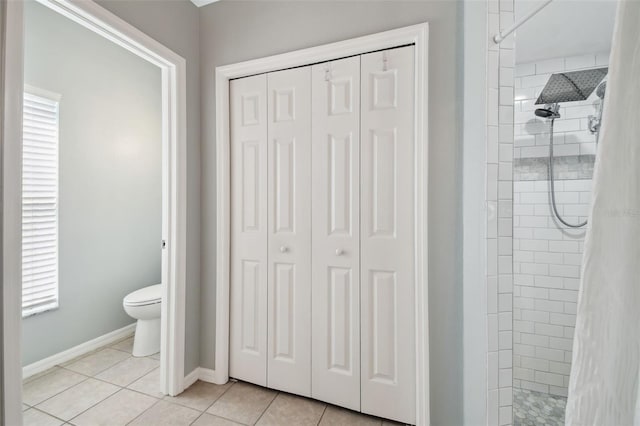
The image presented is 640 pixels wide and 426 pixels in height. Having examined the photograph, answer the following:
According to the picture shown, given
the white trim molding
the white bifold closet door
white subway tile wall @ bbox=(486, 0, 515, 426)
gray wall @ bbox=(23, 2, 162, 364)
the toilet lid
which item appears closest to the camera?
the white trim molding

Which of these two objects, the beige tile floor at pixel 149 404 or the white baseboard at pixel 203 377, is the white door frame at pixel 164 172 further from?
the beige tile floor at pixel 149 404

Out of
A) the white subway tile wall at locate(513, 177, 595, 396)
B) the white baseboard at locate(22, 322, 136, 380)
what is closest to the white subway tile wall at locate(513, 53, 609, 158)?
the white subway tile wall at locate(513, 177, 595, 396)

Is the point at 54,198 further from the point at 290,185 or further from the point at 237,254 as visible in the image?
the point at 290,185

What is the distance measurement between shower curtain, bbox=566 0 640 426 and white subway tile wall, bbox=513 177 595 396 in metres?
0.77

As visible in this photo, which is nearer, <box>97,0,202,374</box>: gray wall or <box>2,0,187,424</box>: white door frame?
<box>2,0,187,424</box>: white door frame

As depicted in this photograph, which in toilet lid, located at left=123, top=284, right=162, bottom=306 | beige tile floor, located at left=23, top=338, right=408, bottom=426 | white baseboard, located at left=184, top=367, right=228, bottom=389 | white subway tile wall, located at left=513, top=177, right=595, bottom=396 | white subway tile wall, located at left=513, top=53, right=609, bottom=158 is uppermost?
white subway tile wall, located at left=513, top=53, right=609, bottom=158

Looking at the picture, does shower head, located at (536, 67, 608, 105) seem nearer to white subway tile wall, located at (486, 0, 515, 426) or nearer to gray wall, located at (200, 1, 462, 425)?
white subway tile wall, located at (486, 0, 515, 426)

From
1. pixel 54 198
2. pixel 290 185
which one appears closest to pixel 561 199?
pixel 290 185

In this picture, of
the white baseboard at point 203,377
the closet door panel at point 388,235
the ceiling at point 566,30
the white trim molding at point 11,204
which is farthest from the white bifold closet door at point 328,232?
the white trim molding at point 11,204

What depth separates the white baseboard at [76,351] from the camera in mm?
1957

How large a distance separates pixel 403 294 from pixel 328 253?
48 cm

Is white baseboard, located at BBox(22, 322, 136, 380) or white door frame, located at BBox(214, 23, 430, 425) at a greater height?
white door frame, located at BBox(214, 23, 430, 425)

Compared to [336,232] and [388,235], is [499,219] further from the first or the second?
[336,232]

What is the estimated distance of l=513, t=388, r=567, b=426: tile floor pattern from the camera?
3.47 ft
